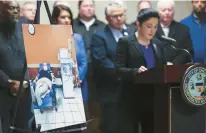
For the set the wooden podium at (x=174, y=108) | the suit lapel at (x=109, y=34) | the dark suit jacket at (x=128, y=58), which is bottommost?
the wooden podium at (x=174, y=108)

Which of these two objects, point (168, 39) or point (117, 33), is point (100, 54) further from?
point (168, 39)

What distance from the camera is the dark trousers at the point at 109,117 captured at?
3.63m

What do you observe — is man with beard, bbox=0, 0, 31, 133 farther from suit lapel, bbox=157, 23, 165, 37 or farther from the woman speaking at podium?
suit lapel, bbox=157, 23, 165, 37

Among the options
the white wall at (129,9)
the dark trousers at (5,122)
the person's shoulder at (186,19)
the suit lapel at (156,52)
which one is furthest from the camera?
the person's shoulder at (186,19)

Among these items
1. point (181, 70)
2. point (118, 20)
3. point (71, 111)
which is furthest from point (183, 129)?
point (118, 20)

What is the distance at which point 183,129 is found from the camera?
2.67m

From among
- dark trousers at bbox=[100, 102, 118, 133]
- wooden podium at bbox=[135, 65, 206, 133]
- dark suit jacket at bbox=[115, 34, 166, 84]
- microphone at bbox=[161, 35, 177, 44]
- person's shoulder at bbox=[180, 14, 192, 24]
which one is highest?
person's shoulder at bbox=[180, 14, 192, 24]

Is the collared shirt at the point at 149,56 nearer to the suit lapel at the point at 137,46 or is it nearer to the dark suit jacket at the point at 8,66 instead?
the suit lapel at the point at 137,46

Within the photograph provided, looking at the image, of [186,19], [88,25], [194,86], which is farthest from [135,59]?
[194,86]

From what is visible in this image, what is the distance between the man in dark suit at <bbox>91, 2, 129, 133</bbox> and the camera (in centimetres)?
360

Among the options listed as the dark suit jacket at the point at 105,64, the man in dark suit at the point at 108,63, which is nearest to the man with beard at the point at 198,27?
the man in dark suit at the point at 108,63

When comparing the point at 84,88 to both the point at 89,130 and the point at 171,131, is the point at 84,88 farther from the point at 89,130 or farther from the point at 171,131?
the point at 171,131

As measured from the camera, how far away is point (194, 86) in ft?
8.74

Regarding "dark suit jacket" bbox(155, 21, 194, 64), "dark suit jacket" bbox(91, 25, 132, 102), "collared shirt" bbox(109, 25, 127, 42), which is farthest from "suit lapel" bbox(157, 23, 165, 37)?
"dark suit jacket" bbox(91, 25, 132, 102)
